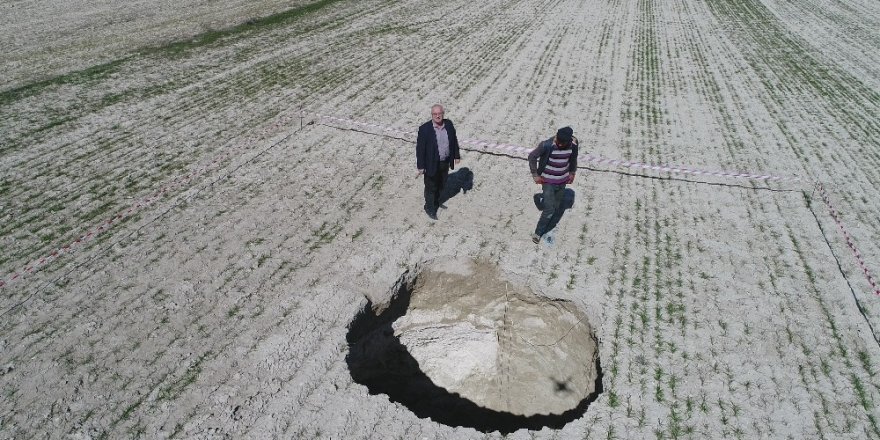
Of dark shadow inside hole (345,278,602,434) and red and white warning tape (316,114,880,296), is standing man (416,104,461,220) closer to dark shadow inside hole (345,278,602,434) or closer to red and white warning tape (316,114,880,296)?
dark shadow inside hole (345,278,602,434)

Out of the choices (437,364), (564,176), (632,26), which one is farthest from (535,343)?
(632,26)

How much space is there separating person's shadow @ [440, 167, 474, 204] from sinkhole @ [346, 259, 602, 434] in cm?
215

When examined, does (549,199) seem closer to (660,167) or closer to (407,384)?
(407,384)

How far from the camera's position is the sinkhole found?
596 centimetres

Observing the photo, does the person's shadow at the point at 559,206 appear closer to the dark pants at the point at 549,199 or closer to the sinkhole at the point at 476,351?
the dark pants at the point at 549,199

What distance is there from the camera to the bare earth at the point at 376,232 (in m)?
5.39

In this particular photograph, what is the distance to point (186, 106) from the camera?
12.6m

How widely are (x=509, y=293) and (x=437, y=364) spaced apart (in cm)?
148

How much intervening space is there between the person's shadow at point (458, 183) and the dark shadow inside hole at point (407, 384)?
2.75 metres

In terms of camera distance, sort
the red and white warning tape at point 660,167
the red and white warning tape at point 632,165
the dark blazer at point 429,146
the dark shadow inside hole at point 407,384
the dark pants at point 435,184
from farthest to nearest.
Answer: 1. the red and white warning tape at point 632,165
2. the red and white warning tape at point 660,167
3. the dark pants at point 435,184
4. the dark blazer at point 429,146
5. the dark shadow inside hole at point 407,384

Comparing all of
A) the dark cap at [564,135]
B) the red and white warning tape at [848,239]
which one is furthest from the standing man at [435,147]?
the red and white warning tape at [848,239]

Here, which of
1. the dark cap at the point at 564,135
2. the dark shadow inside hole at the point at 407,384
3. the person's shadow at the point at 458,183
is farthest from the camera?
the person's shadow at the point at 458,183

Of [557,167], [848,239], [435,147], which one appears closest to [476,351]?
[557,167]

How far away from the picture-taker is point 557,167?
7.20 meters
